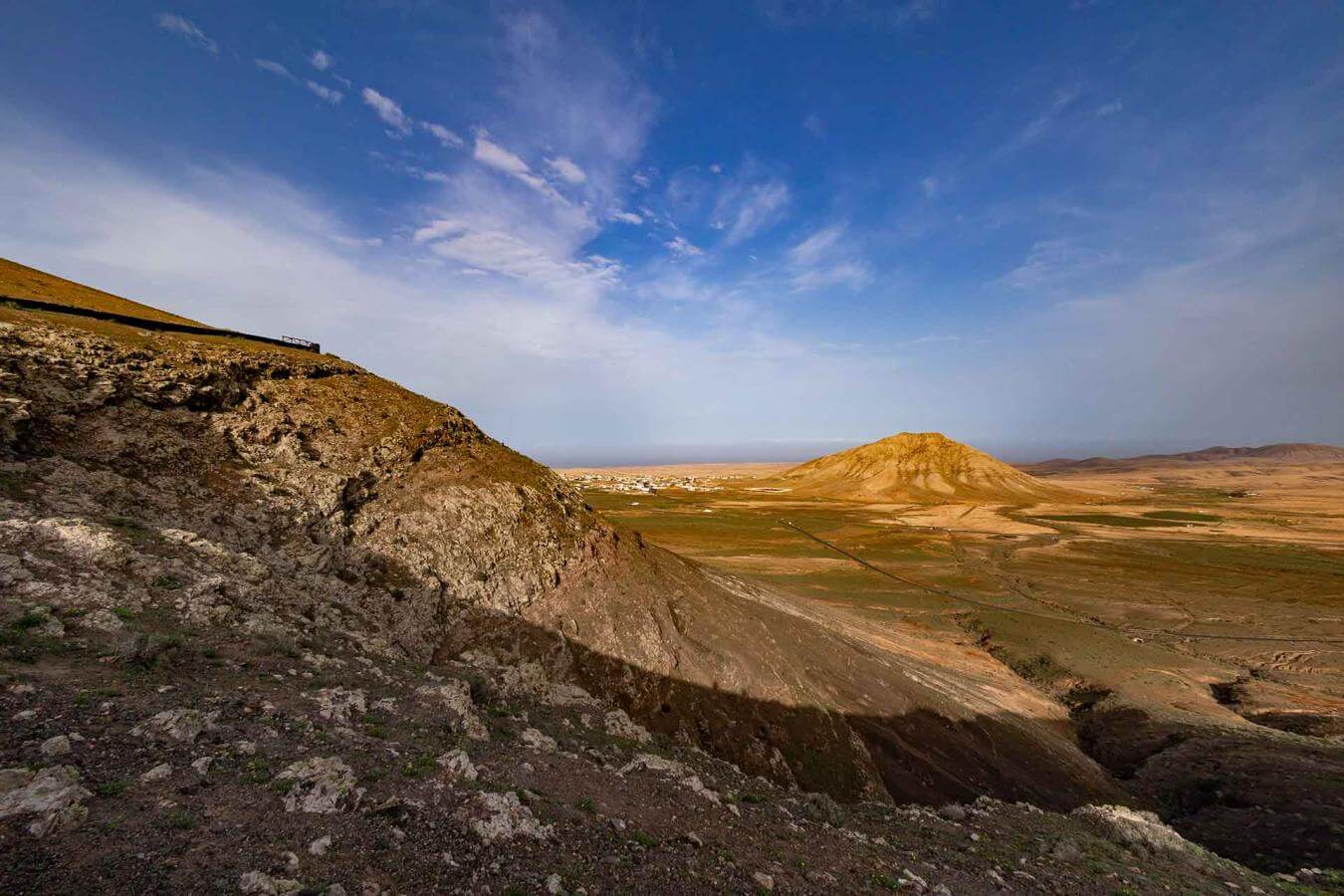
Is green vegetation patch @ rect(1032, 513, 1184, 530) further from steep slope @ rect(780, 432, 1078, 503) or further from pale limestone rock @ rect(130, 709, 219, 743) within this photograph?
pale limestone rock @ rect(130, 709, 219, 743)

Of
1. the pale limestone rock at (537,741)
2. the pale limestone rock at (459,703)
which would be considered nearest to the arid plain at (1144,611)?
the pale limestone rock at (537,741)

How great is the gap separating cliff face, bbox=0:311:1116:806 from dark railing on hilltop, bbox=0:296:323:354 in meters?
1.83

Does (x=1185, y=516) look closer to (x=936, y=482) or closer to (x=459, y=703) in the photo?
(x=936, y=482)

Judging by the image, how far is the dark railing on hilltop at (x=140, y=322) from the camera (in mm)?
17094

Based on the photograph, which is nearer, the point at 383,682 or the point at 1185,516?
the point at 383,682

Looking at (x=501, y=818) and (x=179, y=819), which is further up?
(x=179, y=819)

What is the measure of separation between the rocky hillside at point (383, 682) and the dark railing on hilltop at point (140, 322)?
1.95 m

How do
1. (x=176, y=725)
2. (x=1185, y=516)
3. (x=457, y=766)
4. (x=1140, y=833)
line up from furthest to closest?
(x=1185, y=516) < (x=1140, y=833) < (x=457, y=766) < (x=176, y=725)

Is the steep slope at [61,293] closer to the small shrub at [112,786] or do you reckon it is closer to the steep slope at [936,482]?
the small shrub at [112,786]

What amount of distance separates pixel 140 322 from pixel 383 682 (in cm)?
1936

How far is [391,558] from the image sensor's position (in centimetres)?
1634

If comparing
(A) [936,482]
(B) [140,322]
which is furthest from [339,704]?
(A) [936,482]

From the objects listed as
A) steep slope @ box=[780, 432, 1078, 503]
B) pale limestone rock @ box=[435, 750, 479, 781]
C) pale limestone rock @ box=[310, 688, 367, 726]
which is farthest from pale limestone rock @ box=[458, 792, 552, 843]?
steep slope @ box=[780, 432, 1078, 503]

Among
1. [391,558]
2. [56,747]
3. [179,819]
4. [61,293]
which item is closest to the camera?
[179,819]
